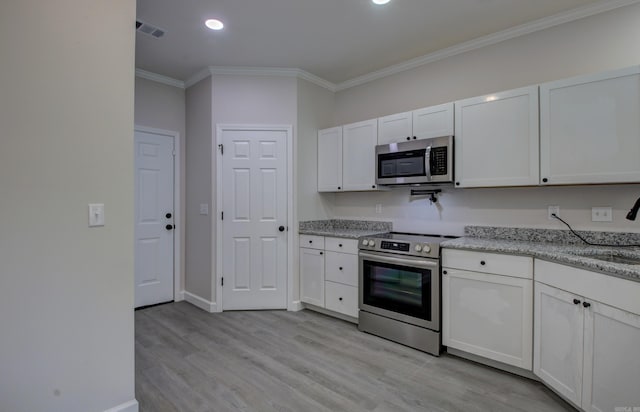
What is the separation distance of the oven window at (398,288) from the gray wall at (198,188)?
190 cm

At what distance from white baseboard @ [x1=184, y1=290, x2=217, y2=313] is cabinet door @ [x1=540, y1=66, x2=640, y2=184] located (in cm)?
350

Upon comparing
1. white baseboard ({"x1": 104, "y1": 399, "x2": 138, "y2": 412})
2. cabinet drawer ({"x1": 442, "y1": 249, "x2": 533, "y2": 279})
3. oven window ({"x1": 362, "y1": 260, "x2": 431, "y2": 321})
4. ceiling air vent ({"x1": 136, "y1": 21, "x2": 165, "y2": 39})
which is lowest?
white baseboard ({"x1": 104, "y1": 399, "x2": 138, "y2": 412})

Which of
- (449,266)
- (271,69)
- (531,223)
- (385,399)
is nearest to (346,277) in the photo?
(449,266)

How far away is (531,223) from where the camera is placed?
2.66 m

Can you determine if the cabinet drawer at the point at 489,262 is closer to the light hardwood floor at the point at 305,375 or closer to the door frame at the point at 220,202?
the light hardwood floor at the point at 305,375

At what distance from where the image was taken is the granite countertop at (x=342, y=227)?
11.4 feet

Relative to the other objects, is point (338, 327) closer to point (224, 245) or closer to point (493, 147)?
point (224, 245)

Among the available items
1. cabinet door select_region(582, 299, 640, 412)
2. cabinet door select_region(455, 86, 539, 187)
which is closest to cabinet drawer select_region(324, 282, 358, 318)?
cabinet door select_region(455, 86, 539, 187)

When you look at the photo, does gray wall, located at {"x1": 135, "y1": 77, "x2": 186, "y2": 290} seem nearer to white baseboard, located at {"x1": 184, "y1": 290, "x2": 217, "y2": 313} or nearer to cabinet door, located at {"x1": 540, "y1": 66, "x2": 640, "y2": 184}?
white baseboard, located at {"x1": 184, "y1": 290, "x2": 217, "y2": 313}

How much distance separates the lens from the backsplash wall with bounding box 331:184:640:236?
2340 millimetres

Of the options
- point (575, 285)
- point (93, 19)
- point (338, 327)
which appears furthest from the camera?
point (338, 327)

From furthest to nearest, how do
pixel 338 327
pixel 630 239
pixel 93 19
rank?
pixel 338 327 → pixel 630 239 → pixel 93 19

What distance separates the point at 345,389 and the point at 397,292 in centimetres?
100

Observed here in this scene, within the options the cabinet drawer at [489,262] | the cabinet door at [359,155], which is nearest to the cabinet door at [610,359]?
the cabinet drawer at [489,262]
